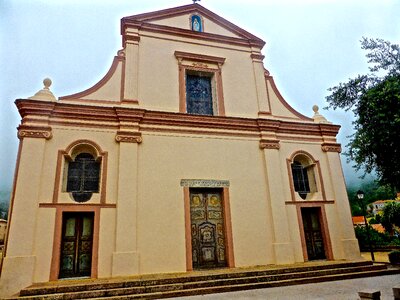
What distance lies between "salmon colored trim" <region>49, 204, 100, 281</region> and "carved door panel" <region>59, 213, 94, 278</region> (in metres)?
0.27

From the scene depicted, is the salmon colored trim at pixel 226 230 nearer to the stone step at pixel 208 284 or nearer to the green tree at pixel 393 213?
the stone step at pixel 208 284

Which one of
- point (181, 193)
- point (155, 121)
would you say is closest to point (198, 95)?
point (155, 121)

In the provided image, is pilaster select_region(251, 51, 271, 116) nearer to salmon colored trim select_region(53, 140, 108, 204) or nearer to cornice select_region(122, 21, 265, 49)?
cornice select_region(122, 21, 265, 49)

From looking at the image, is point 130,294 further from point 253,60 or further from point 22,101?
point 253,60

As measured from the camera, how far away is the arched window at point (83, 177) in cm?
834

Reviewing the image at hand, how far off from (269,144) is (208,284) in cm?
567

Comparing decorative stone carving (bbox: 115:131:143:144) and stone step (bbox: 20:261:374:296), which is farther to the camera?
decorative stone carving (bbox: 115:131:143:144)

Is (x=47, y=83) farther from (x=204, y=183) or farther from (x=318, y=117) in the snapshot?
(x=318, y=117)

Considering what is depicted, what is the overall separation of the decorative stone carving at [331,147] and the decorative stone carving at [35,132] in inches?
401

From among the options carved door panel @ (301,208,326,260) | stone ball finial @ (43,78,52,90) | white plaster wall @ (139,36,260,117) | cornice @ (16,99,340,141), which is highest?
white plaster wall @ (139,36,260,117)

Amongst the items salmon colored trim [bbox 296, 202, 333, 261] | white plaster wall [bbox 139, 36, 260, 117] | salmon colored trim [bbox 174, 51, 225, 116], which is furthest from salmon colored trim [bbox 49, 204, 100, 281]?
salmon colored trim [bbox 296, 202, 333, 261]

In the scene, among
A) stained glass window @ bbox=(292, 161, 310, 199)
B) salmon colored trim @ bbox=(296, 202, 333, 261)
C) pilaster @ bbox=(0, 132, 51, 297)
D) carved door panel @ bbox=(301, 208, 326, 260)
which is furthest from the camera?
stained glass window @ bbox=(292, 161, 310, 199)

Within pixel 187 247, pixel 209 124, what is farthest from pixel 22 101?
pixel 187 247

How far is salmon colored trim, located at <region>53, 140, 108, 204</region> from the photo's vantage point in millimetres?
8064
